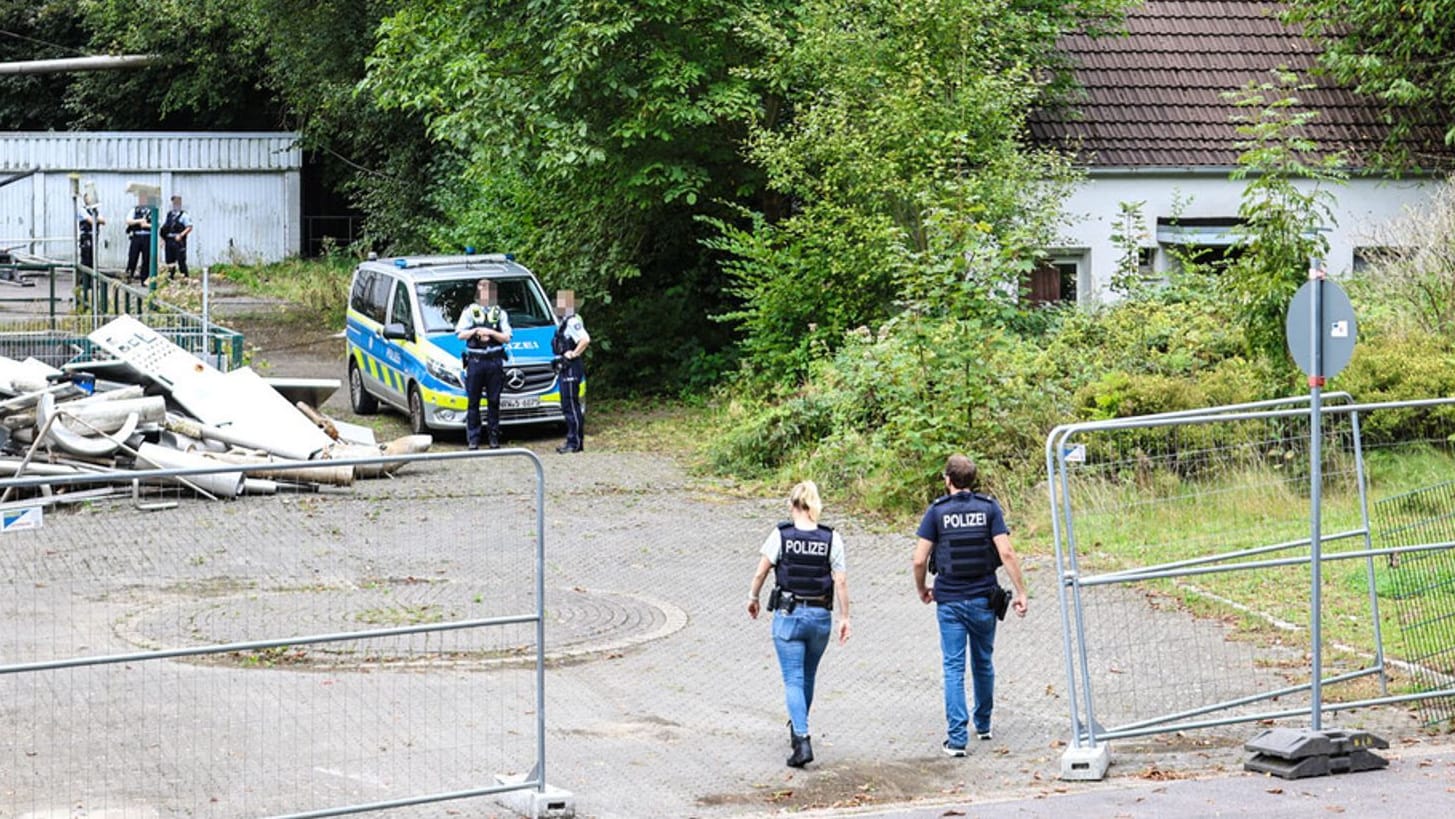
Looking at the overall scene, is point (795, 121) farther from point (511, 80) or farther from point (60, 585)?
point (60, 585)

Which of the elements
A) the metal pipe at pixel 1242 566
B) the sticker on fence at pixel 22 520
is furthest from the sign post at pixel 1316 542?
the sticker on fence at pixel 22 520

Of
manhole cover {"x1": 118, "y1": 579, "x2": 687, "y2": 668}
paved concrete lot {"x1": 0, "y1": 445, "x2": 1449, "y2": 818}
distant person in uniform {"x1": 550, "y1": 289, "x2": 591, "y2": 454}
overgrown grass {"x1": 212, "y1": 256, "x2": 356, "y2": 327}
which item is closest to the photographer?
paved concrete lot {"x1": 0, "y1": 445, "x2": 1449, "y2": 818}

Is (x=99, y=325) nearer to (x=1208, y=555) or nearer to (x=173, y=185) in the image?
(x=1208, y=555)

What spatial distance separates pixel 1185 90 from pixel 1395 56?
2.88 metres

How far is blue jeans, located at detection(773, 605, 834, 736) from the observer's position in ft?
31.7

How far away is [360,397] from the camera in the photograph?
2330 cm

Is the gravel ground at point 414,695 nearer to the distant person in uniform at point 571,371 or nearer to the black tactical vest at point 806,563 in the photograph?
the black tactical vest at point 806,563

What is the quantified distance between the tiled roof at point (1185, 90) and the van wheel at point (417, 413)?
9.17 meters

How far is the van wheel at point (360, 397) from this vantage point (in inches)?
913

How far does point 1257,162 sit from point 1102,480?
861cm

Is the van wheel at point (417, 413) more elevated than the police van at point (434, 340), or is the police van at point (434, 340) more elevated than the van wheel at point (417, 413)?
the police van at point (434, 340)

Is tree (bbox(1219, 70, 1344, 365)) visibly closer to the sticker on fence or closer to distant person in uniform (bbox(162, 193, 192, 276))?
the sticker on fence

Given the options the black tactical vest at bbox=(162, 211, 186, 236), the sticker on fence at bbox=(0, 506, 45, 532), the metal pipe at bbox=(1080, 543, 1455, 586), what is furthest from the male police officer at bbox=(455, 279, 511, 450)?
the black tactical vest at bbox=(162, 211, 186, 236)

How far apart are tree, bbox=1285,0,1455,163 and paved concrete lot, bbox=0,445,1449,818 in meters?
16.2
